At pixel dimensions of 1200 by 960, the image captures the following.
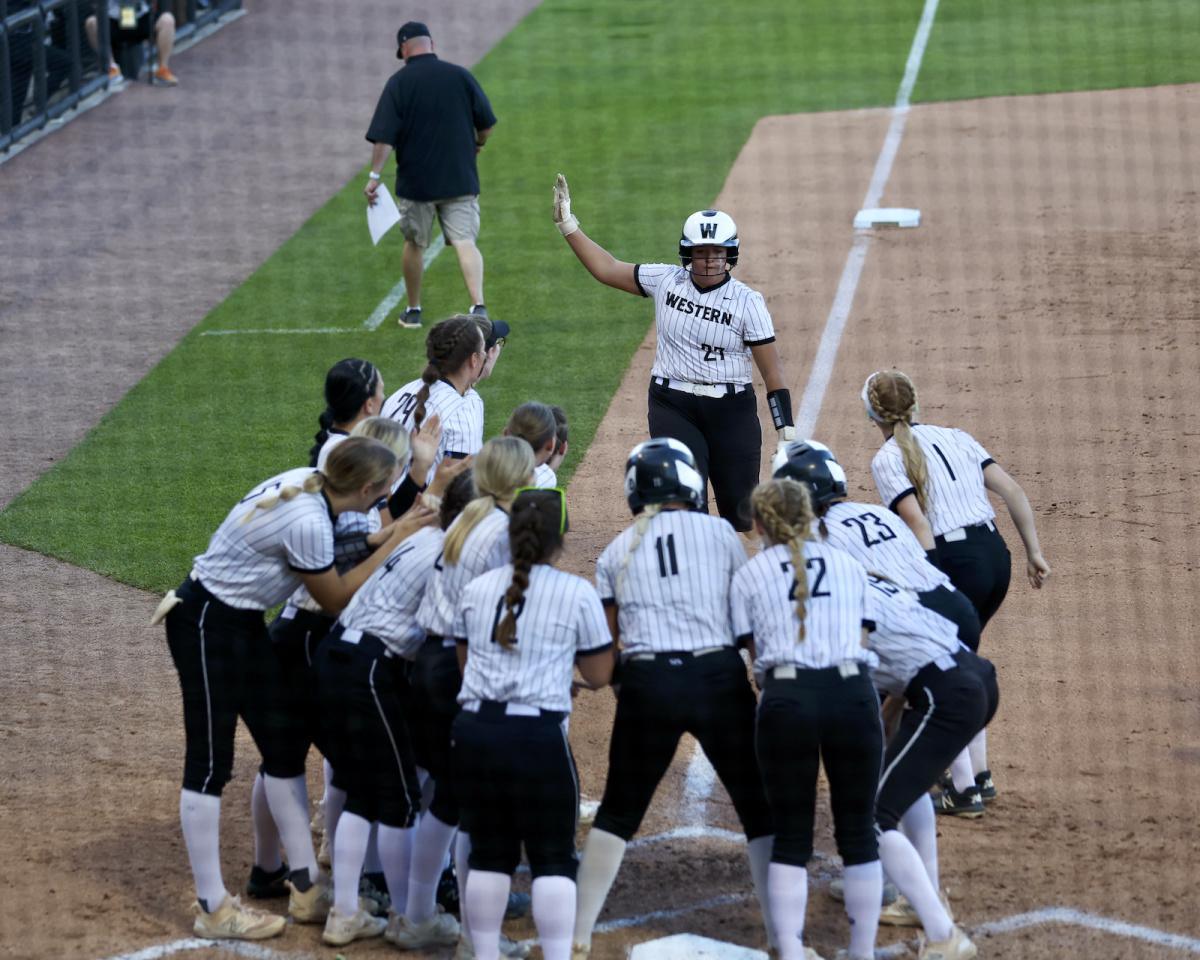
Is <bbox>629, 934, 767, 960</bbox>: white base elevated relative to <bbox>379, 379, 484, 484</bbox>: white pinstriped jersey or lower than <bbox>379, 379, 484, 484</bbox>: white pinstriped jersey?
lower

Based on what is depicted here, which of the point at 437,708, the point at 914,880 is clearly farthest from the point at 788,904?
the point at 437,708

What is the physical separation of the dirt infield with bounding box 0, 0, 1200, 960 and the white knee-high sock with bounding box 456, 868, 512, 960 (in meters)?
0.55

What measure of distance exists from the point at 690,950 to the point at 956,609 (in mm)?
1433

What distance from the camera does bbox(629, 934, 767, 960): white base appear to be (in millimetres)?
5164

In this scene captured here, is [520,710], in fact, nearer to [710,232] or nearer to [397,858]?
→ [397,858]

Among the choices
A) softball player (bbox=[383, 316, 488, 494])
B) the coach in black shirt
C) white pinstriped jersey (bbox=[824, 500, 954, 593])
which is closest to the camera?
white pinstriped jersey (bbox=[824, 500, 954, 593])

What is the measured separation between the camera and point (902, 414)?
6.09m

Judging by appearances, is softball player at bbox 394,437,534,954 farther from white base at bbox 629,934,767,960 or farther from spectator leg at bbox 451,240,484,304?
spectator leg at bbox 451,240,484,304

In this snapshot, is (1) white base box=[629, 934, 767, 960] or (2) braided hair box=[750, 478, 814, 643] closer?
(2) braided hair box=[750, 478, 814, 643]

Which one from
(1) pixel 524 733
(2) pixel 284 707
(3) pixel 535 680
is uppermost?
(3) pixel 535 680

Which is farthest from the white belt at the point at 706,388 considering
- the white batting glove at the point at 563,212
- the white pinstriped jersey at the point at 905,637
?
the white pinstriped jersey at the point at 905,637

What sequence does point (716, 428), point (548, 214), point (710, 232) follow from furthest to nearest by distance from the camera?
point (548, 214) < point (716, 428) < point (710, 232)

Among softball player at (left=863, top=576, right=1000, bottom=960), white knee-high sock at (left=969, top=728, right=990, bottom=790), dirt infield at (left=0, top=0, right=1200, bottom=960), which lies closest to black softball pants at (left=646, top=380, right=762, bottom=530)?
dirt infield at (left=0, top=0, right=1200, bottom=960)

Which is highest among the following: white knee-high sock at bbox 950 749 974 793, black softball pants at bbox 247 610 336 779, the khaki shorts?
black softball pants at bbox 247 610 336 779
